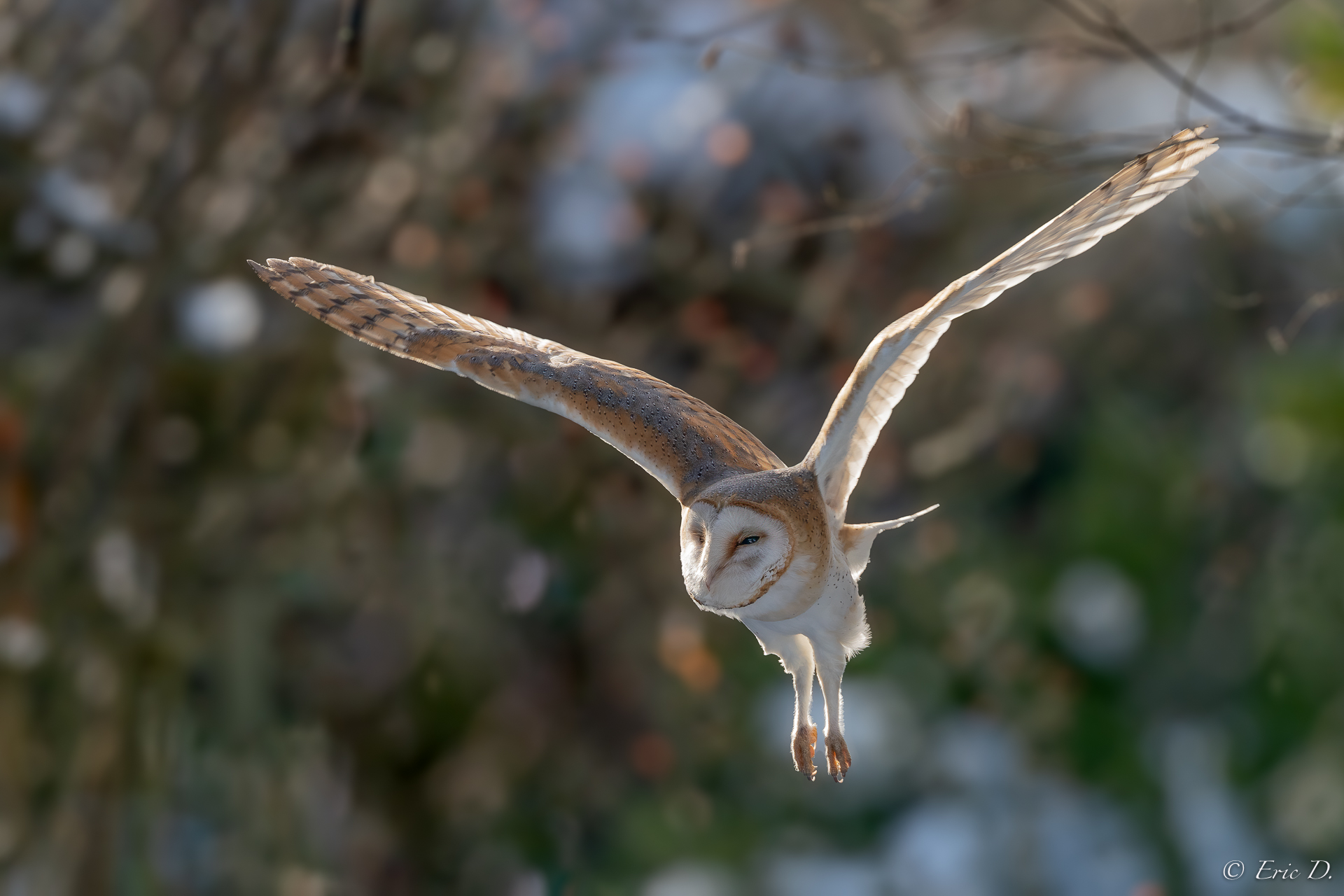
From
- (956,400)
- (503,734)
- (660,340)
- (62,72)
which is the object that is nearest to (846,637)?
(660,340)

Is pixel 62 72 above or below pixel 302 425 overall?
above

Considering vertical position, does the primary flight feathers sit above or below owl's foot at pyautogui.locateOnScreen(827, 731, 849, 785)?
above

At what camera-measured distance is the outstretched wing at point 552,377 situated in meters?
1.17

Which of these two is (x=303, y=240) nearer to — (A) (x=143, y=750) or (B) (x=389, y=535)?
(B) (x=389, y=535)

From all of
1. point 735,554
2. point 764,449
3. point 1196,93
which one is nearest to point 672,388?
point 764,449

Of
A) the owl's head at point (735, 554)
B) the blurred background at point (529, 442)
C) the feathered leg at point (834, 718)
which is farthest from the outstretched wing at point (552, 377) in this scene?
the blurred background at point (529, 442)

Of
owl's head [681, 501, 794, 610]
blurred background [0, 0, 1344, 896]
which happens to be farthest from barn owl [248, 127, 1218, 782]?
blurred background [0, 0, 1344, 896]

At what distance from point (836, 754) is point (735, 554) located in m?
0.30

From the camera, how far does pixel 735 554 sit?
999mm

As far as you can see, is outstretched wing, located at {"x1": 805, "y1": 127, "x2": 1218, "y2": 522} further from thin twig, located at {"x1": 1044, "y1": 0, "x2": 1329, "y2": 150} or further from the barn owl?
thin twig, located at {"x1": 1044, "y1": 0, "x2": 1329, "y2": 150}

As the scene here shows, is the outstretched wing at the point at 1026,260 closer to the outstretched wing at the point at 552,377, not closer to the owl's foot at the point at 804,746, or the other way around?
the outstretched wing at the point at 552,377

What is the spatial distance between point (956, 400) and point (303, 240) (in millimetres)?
2586

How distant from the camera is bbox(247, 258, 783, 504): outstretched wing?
1167mm

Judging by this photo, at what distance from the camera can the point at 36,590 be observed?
452 centimetres
